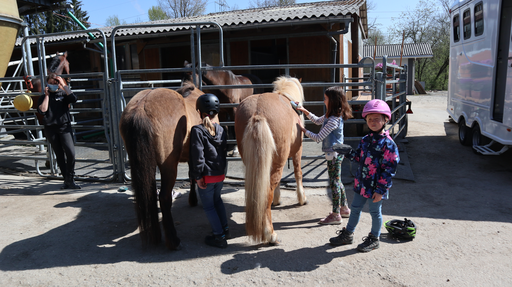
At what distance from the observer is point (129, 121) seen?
2.94 meters

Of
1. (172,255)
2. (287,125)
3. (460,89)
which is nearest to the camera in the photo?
(172,255)

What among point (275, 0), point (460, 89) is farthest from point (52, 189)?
point (275, 0)

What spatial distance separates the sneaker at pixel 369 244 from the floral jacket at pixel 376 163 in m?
0.43

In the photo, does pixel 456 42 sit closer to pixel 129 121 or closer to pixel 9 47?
pixel 129 121

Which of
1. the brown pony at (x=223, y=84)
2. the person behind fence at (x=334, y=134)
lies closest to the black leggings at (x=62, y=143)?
the brown pony at (x=223, y=84)

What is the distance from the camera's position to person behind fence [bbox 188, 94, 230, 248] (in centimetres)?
293

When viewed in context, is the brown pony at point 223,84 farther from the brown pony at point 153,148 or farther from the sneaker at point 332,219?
the sneaker at point 332,219

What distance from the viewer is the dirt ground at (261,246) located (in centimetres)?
265

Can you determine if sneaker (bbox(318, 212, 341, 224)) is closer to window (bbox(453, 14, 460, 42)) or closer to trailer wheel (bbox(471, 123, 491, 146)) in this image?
trailer wheel (bbox(471, 123, 491, 146))

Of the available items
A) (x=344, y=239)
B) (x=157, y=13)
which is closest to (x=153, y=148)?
(x=344, y=239)

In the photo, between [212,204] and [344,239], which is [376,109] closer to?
[344,239]

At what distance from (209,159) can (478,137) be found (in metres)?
6.33

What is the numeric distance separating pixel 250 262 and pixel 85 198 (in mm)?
2967

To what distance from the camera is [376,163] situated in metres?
2.90
